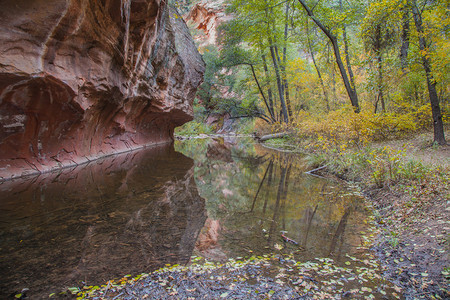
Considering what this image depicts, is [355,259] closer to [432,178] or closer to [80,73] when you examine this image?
[432,178]

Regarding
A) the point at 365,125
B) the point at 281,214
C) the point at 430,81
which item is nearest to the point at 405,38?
the point at 430,81

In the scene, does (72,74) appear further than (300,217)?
Yes

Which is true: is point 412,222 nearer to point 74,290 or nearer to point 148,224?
point 148,224

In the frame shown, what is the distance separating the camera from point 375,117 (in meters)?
10.6

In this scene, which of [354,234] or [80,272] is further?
[354,234]

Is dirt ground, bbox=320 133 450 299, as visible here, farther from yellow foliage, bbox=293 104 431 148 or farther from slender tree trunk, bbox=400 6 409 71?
slender tree trunk, bbox=400 6 409 71

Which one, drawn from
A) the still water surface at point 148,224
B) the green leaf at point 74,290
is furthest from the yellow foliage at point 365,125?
the green leaf at point 74,290

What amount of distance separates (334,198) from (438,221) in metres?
2.74

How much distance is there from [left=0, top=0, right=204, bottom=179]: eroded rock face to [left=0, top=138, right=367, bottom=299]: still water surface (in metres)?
1.52

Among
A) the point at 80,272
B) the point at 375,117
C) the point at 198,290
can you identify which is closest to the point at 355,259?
the point at 198,290

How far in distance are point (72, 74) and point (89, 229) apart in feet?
20.1

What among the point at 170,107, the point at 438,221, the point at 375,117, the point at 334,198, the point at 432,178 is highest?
the point at 170,107

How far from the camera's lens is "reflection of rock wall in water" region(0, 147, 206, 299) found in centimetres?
307

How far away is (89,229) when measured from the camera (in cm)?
431
